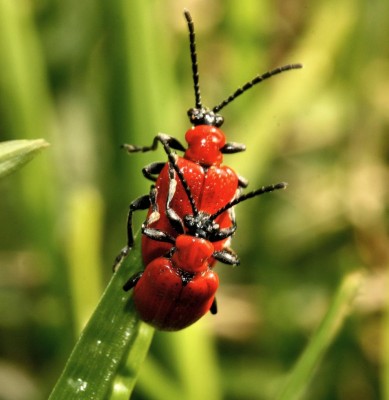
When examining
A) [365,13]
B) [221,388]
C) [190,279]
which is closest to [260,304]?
[221,388]

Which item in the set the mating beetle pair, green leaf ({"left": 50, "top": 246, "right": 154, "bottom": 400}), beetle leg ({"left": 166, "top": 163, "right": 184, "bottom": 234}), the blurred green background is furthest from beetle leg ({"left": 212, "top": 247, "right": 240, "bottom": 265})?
green leaf ({"left": 50, "top": 246, "right": 154, "bottom": 400})

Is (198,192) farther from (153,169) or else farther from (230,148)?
(230,148)

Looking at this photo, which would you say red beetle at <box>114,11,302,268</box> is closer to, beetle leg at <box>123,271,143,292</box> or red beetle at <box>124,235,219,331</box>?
red beetle at <box>124,235,219,331</box>

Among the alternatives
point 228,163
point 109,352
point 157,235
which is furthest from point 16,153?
point 228,163

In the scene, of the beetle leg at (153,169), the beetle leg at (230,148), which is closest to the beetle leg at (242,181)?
the beetle leg at (230,148)

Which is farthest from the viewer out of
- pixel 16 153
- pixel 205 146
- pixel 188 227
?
pixel 205 146
